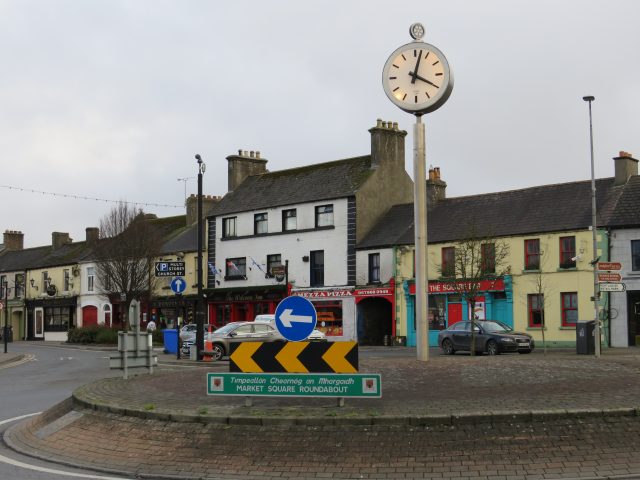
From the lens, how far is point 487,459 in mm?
9305

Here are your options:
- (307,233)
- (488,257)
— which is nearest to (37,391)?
(488,257)

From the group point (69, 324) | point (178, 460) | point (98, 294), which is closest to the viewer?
point (178, 460)

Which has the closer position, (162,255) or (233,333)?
(233,333)

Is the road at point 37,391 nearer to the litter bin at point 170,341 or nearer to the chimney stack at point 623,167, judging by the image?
the litter bin at point 170,341

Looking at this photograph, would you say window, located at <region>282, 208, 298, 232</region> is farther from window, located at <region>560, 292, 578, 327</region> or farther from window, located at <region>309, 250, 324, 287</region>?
window, located at <region>560, 292, 578, 327</region>

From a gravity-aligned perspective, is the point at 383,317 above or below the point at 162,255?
below

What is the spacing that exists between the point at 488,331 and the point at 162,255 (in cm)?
3171

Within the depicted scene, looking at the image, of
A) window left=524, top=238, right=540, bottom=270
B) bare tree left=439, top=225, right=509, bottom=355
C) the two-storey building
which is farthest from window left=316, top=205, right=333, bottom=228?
window left=524, top=238, right=540, bottom=270

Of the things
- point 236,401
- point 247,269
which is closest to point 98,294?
point 247,269

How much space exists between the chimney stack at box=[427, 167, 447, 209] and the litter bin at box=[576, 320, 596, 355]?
61.5 ft

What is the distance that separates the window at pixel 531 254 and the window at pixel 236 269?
20.5 metres

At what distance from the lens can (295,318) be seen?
11016mm

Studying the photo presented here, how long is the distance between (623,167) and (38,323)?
51708mm

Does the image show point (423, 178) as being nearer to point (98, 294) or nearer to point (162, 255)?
point (162, 255)
